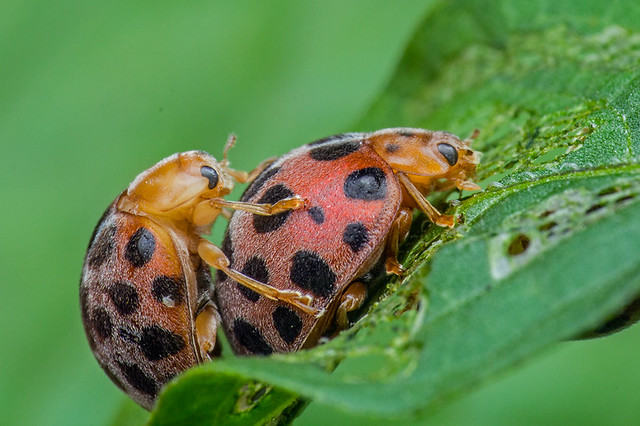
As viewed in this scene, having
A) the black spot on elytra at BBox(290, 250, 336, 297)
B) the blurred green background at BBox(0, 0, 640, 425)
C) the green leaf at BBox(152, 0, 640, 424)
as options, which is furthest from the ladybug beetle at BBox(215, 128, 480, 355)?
the blurred green background at BBox(0, 0, 640, 425)

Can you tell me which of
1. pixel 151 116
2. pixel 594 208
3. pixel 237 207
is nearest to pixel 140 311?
pixel 237 207

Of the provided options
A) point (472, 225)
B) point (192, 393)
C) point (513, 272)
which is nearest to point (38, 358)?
point (192, 393)

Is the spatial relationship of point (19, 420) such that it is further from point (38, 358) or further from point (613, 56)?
point (613, 56)

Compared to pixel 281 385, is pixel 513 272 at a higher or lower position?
lower

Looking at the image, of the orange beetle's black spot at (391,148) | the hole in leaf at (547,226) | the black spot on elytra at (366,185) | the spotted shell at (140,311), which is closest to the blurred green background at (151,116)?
the spotted shell at (140,311)

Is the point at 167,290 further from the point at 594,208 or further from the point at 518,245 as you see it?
the point at 594,208

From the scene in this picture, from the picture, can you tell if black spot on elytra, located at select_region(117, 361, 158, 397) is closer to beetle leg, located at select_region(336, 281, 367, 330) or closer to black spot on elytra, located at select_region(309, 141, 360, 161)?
beetle leg, located at select_region(336, 281, 367, 330)
